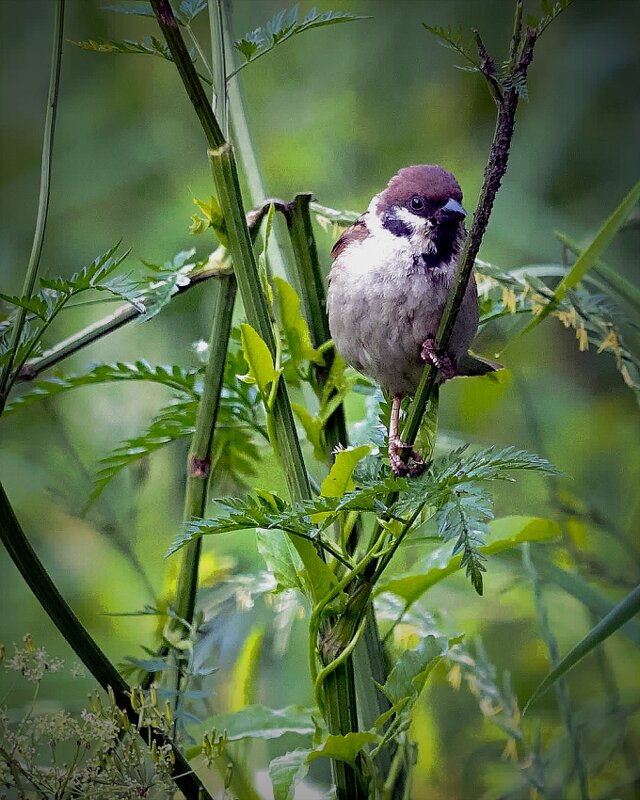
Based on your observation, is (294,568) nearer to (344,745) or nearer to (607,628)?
(344,745)

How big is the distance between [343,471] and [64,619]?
255 mm

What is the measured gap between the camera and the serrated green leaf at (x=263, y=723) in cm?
68

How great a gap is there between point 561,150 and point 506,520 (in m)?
0.43

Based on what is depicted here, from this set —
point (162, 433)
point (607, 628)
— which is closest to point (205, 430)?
point (162, 433)

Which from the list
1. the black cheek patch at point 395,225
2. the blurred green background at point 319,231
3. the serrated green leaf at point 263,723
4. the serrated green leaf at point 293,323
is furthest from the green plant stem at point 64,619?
the black cheek patch at point 395,225

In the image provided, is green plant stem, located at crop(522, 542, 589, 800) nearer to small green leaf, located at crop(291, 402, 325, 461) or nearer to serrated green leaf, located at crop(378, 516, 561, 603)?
serrated green leaf, located at crop(378, 516, 561, 603)

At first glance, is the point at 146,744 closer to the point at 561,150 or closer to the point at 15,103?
the point at 15,103

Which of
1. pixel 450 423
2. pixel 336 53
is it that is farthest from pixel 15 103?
pixel 450 423

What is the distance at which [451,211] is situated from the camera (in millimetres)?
608

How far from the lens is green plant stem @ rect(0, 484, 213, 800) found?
2.04ft

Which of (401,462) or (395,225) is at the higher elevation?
(395,225)

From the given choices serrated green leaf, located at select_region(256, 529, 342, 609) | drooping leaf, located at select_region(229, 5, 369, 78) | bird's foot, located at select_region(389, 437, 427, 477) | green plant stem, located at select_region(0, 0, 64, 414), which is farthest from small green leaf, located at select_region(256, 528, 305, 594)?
drooping leaf, located at select_region(229, 5, 369, 78)

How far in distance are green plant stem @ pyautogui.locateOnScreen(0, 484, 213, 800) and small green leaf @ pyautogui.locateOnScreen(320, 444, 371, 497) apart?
231mm

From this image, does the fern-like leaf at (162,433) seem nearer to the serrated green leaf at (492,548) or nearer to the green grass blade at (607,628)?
the serrated green leaf at (492,548)
